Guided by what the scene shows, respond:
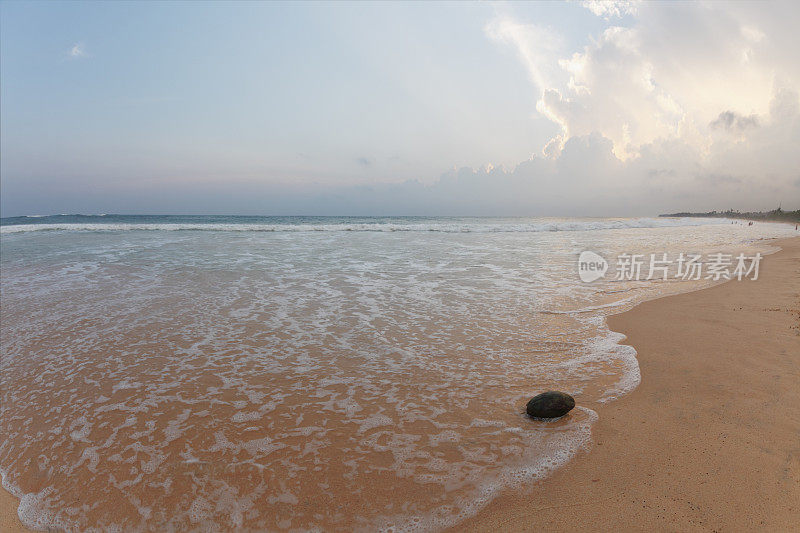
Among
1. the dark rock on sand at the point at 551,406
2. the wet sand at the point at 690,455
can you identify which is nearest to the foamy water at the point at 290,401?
the dark rock on sand at the point at 551,406

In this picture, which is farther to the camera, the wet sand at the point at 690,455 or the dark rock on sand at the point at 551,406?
the dark rock on sand at the point at 551,406

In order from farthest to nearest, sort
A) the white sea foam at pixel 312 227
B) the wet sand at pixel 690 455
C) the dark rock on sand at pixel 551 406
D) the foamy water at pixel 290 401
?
1. the white sea foam at pixel 312 227
2. the dark rock on sand at pixel 551 406
3. the foamy water at pixel 290 401
4. the wet sand at pixel 690 455

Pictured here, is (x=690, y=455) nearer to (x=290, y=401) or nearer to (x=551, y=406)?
(x=551, y=406)

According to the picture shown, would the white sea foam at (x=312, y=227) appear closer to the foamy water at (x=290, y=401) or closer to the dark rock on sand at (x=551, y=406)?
the foamy water at (x=290, y=401)

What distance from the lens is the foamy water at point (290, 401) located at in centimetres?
268

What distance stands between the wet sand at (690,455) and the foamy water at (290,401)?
0.68ft

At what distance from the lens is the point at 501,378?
435 centimetres

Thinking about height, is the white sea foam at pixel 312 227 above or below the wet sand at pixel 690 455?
above

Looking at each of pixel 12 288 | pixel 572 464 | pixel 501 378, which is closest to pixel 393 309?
pixel 501 378

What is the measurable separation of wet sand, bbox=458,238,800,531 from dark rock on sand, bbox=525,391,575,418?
0.30 metres

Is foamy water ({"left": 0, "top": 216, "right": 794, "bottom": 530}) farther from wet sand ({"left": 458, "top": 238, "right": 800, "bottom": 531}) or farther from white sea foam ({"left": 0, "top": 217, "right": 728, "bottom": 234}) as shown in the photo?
white sea foam ({"left": 0, "top": 217, "right": 728, "bottom": 234})

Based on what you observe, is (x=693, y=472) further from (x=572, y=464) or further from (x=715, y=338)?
(x=715, y=338)

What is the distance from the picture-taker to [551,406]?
11.6ft

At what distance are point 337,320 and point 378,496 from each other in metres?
4.14
